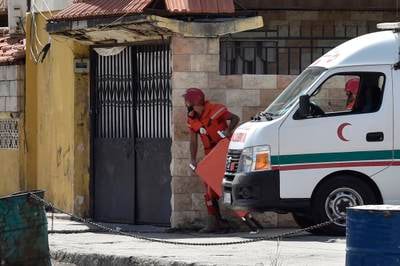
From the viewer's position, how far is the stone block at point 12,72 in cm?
1940

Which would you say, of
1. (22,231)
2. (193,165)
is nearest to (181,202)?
(193,165)

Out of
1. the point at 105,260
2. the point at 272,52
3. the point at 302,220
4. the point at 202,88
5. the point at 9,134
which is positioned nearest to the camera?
the point at 105,260

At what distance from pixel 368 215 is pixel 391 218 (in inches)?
6.2

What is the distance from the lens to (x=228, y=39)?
16203mm

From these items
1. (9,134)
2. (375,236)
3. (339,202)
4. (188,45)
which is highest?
(188,45)

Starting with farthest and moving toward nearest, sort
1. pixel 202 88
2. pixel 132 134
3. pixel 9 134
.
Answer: pixel 9 134
pixel 132 134
pixel 202 88

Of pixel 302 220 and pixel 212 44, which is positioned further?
pixel 212 44

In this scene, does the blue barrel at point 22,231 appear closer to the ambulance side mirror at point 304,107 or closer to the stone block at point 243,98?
the ambulance side mirror at point 304,107

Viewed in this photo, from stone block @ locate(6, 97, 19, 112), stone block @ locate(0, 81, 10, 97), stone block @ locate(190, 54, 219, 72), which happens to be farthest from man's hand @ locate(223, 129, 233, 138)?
stone block @ locate(0, 81, 10, 97)

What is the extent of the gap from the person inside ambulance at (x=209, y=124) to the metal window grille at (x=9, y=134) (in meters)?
5.92

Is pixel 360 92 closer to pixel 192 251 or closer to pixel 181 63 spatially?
pixel 181 63

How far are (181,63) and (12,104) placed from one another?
5453 mm

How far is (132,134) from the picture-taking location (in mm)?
16359

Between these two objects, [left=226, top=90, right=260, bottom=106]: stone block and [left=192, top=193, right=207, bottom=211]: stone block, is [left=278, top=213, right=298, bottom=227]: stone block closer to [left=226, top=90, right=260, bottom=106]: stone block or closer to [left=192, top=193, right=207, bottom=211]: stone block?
[left=192, top=193, right=207, bottom=211]: stone block
